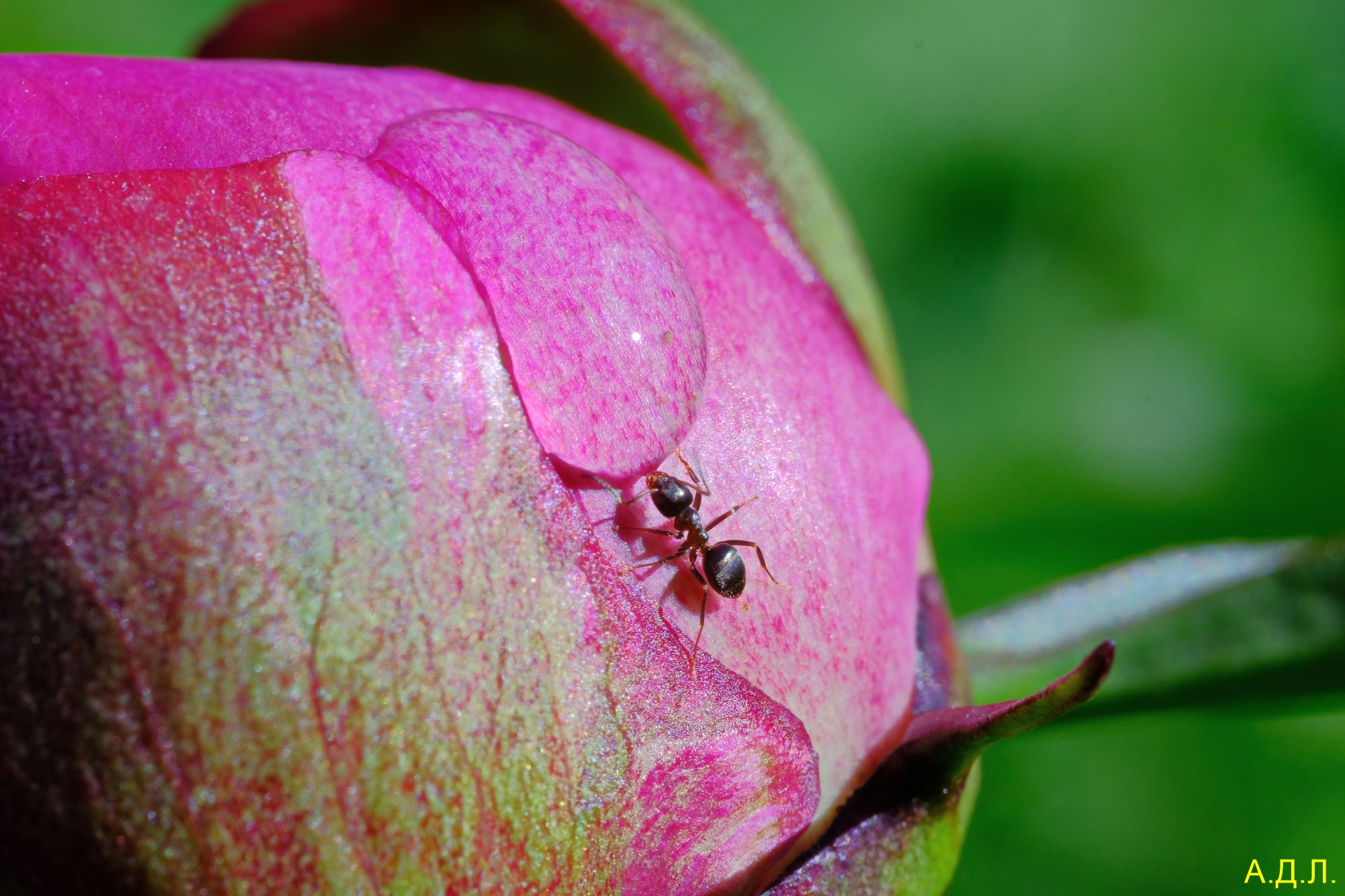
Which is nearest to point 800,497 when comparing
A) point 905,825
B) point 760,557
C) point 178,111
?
point 760,557

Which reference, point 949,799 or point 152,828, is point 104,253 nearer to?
point 152,828

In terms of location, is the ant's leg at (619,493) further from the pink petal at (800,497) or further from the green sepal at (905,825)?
the green sepal at (905,825)

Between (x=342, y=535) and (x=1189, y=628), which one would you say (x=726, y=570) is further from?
(x=1189, y=628)

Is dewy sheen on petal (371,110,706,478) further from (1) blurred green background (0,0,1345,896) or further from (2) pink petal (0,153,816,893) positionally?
(1) blurred green background (0,0,1345,896)

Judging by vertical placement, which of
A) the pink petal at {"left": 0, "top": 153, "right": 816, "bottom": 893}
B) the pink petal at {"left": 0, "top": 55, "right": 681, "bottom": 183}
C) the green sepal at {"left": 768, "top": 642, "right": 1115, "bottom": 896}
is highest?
the pink petal at {"left": 0, "top": 55, "right": 681, "bottom": 183}

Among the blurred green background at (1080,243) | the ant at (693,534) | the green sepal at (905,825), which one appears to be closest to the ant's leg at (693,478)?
the ant at (693,534)

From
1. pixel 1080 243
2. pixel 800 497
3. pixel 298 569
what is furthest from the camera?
pixel 1080 243

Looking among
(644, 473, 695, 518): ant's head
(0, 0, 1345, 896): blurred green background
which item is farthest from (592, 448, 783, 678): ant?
(0, 0, 1345, 896): blurred green background
